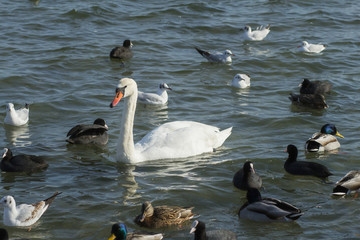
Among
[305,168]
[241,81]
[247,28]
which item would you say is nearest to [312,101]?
[241,81]

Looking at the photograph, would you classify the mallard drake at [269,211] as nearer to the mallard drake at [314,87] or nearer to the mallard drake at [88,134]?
the mallard drake at [88,134]

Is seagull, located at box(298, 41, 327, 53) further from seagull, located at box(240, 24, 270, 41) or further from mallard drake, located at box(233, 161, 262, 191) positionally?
mallard drake, located at box(233, 161, 262, 191)

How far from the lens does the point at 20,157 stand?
11.2 m

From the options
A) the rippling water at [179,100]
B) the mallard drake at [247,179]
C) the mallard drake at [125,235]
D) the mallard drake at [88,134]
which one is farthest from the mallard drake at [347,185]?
the mallard drake at [88,134]

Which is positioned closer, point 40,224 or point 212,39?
point 40,224

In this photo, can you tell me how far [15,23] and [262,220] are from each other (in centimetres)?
1446

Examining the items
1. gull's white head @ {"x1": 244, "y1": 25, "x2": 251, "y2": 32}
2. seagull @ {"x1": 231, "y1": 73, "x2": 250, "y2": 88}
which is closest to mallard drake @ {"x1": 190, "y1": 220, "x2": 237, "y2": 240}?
seagull @ {"x1": 231, "y1": 73, "x2": 250, "y2": 88}

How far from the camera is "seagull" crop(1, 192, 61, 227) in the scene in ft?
30.0

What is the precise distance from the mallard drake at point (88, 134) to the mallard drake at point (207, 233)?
4610 mm

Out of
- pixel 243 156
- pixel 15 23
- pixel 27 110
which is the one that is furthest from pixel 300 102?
pixel 15 23

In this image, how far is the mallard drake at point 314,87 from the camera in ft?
52.1

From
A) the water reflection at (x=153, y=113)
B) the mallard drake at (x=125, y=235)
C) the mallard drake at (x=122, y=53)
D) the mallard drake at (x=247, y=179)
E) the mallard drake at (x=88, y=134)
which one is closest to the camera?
the mallard drake at (x=125, y=235)

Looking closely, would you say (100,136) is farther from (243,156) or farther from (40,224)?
(40,224)

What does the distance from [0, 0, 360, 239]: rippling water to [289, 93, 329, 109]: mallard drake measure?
6.6 inches
